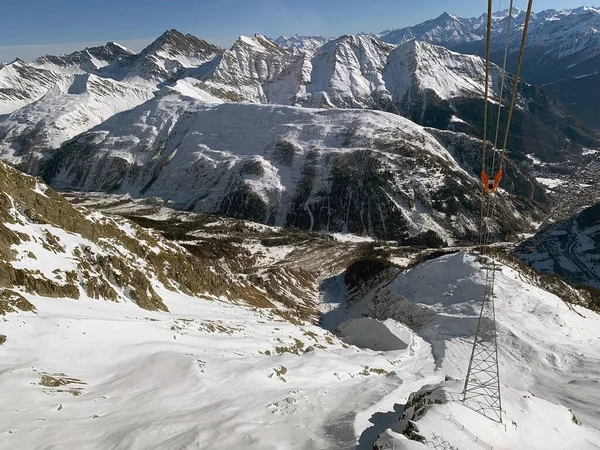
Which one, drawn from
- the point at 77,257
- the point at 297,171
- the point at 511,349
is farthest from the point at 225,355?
the point at 297,171

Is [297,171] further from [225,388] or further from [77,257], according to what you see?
[225,388]

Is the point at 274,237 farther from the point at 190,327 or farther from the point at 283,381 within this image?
the point at 283,381

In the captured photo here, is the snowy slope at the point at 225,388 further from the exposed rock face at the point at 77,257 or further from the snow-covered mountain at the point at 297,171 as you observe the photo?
the snow-covered mountain at the point at 297,171

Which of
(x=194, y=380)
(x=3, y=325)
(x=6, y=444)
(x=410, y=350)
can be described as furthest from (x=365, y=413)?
(x=410, y=350)

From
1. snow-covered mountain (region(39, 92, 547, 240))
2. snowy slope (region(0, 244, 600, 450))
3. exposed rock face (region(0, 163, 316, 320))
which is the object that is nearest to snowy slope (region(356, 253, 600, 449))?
snowy slope (region(0, 244, 600, 450))

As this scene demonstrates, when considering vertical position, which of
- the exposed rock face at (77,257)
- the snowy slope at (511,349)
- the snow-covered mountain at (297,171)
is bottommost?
the snowy slope at (511,349)

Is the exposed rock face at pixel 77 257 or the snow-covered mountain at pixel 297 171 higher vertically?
the snow-covered mountain at pixel 297 171

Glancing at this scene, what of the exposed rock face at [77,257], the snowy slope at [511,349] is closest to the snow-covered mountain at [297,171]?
the snowy slope at [511,349]

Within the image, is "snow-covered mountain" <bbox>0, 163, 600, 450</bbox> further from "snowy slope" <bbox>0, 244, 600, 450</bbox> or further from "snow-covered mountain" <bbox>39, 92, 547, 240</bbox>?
"snow-covered mountain" <bbox>39, 92, 547, 240</bbox>
